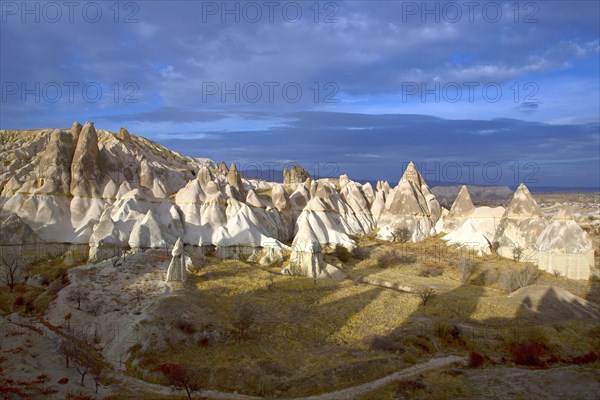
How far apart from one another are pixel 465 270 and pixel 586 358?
14760 mm

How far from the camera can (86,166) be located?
4188 centimetres

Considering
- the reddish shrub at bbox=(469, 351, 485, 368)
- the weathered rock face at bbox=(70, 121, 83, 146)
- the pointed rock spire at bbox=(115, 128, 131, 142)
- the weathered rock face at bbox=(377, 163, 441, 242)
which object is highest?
the pointed rock spire at bbox=(115, 128, 131, 142)

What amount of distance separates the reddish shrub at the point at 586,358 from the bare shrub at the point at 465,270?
13.6 m

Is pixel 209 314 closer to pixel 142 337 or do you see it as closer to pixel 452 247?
pixel 142 337

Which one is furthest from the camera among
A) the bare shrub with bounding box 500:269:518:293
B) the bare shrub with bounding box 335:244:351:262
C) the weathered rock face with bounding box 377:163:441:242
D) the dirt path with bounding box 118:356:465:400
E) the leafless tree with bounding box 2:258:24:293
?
the weathered rock face with bounding box 377:163:441:242

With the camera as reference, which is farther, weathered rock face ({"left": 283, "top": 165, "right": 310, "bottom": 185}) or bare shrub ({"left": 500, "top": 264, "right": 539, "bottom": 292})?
weathered rock face ({"left": 283, "top": 165, "right": 310, "bottom": 185})

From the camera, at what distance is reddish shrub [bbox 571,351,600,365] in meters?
20.1

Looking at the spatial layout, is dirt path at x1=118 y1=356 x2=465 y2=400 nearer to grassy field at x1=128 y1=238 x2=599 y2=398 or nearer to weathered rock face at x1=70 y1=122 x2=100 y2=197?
grassy field at x1=128 y1=238 x2=599 y2=398

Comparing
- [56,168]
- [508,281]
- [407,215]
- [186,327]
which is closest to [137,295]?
[186,327]

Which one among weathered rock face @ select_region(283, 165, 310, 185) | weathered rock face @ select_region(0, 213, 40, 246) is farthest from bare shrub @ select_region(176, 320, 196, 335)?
weathered rock face @ select_region(283, 165, 310, 185)

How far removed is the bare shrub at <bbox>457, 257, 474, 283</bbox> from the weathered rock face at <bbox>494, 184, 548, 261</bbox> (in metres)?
7.13

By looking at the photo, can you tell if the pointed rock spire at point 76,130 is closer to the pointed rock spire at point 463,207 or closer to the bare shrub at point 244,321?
the bare shrub at point 244,321

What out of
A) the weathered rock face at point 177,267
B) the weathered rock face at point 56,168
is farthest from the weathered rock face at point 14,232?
the weathered rock face at point 177,267

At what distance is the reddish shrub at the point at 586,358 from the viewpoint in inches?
792
